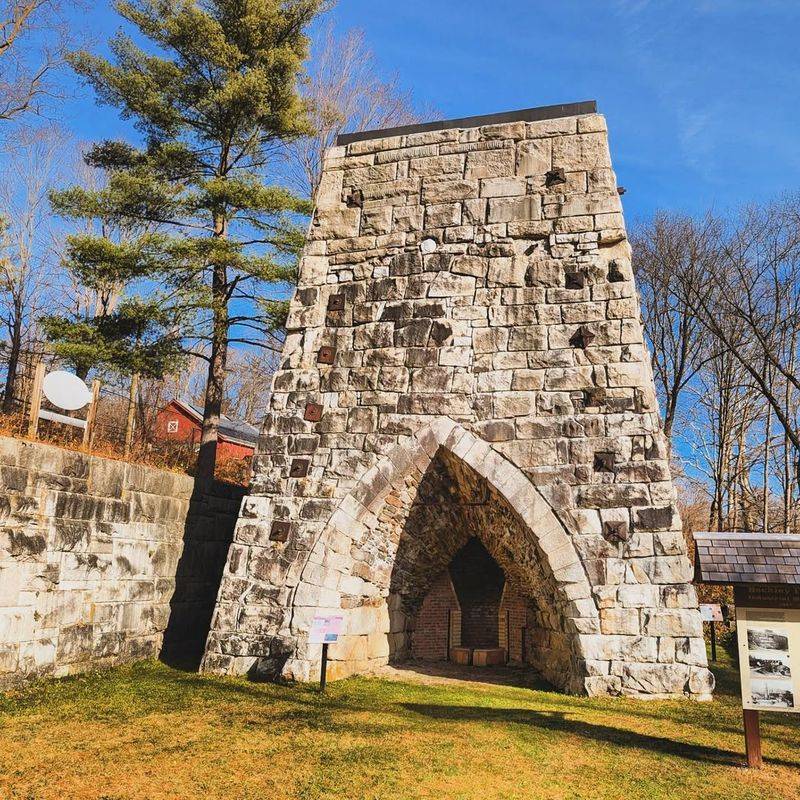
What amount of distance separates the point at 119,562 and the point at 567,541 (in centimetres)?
487

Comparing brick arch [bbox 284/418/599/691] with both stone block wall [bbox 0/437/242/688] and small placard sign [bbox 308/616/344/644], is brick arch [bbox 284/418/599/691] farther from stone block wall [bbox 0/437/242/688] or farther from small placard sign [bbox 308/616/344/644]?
stone block wall [bbox 0/437/242/688]

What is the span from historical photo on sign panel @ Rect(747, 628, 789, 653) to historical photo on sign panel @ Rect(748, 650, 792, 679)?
34mm

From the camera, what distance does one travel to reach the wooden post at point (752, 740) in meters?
4.96

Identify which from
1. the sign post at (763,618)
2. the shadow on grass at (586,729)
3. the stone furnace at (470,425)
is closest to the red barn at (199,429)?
the stone furnace at (470,425)

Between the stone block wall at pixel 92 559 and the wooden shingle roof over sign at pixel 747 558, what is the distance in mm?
5802

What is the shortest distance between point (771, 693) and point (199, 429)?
17.6 m

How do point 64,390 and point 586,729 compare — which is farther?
point 64,390

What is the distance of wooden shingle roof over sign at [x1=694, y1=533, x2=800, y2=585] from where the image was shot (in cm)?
A: 498

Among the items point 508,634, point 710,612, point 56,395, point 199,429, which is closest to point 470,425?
point 710,612

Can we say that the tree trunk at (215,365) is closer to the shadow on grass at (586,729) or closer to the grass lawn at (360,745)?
the grass lawn at (360,745)

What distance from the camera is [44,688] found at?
6.25 meters

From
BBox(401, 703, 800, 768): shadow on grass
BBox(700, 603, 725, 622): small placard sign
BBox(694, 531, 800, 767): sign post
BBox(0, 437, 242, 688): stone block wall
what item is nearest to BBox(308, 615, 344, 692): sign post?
BBox(401, 703, 800, 768): shadow on grass

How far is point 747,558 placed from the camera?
16.9 ft

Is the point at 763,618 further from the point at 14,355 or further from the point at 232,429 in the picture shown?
the point at 14,355
